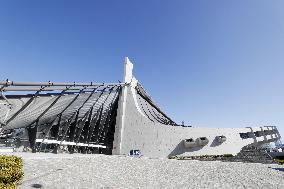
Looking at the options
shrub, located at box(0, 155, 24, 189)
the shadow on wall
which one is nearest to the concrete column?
the shadow on wall

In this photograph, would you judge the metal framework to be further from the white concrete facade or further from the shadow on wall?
the shadow on wall

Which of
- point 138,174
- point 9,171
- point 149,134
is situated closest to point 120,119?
point 149,134

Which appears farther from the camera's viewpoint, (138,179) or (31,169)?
(138,179)

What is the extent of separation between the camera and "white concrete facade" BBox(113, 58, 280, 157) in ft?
141

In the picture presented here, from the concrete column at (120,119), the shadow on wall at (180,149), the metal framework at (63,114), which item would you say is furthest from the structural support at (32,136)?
the shadow on wall at (180,149)

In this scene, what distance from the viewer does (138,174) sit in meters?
18.5

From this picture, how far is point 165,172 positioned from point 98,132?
22.8 meters

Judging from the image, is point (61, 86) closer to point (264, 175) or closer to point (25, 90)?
point (25, 90)

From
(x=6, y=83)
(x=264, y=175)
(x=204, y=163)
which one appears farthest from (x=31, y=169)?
(x=264, y=175)

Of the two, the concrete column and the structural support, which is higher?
the concrete column

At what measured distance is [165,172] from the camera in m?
19.6

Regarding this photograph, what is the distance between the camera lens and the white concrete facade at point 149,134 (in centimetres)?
4312

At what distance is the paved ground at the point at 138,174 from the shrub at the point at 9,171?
116cm

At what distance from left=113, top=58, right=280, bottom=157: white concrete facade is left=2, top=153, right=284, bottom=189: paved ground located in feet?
66.3
